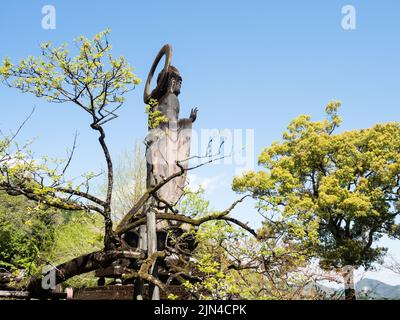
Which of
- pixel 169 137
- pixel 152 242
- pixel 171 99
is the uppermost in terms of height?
pixel 171 99

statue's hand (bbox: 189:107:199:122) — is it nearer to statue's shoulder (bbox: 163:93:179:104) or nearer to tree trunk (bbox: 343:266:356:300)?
statue's shoulder (bbox: 163:93:179:104)

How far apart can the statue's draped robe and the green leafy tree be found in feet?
24.3

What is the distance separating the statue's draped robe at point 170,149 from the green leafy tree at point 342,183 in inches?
291

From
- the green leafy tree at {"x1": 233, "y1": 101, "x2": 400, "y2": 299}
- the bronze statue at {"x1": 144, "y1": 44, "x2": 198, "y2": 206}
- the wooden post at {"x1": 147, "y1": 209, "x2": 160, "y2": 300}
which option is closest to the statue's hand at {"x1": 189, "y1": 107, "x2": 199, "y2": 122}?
the bronze statue at {"x1": 144, "y1": 44, "x2": 198, "y2": 206}

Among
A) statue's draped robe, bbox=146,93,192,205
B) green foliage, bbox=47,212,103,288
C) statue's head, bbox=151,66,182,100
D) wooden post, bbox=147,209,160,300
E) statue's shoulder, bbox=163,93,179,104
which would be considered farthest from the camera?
green foliage, bbox=47,212,103,288

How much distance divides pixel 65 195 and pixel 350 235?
1475cm

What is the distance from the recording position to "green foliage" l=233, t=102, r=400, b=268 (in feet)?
57.8

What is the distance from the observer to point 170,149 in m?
9.98

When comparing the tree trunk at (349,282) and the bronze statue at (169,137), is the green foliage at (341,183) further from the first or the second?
the bronze statue at (169,137)

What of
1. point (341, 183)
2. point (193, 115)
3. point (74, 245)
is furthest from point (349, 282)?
point (74, 245)

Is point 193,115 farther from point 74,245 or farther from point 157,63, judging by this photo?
point 74,245

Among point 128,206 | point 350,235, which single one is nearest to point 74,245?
point 128,206

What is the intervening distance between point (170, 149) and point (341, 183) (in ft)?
34.1
